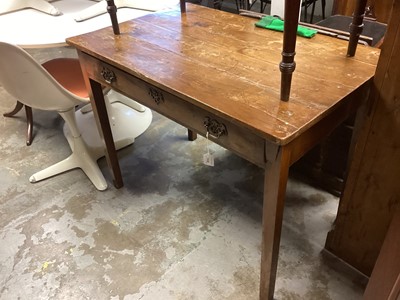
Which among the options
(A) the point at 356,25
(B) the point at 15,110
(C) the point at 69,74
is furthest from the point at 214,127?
(B) the point at 15,110

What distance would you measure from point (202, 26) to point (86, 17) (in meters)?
0.80

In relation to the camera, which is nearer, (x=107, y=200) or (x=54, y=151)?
(x=107, y=200)

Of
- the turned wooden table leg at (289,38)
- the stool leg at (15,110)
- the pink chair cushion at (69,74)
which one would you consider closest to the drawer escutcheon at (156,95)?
the turned wooden table leg at (289,38)

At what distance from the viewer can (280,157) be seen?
0.90 meters

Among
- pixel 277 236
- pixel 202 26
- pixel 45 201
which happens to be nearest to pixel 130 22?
pixel 202 26

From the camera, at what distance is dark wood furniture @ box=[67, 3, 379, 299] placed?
0.93 meters

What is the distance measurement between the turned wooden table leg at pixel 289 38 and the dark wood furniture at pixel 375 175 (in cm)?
27

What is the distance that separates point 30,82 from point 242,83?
3.27 feet

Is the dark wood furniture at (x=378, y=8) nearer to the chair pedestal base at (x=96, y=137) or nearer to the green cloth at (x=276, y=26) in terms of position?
the green cloth at (x=276, y=26)

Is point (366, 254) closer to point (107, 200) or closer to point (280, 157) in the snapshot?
point (280, 157)

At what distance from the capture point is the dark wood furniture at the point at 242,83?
0.93 m

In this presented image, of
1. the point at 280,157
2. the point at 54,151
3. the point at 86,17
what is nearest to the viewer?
the point at 280,157

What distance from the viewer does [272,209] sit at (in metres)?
1.03

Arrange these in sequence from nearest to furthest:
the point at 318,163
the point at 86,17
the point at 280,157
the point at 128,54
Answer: the point at 280,157, the point at 128,54, the point at 318,163, the point at 86,17
